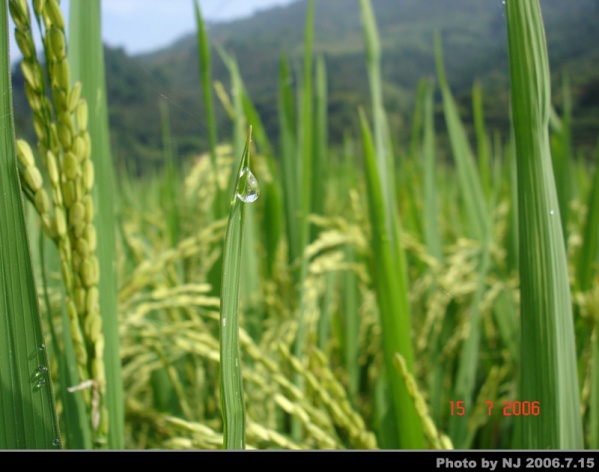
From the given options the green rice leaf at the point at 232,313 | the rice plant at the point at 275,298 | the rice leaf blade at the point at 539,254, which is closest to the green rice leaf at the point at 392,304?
the rice plant at the point at 275,298

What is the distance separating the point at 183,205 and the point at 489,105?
510cm

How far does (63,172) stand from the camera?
317mm

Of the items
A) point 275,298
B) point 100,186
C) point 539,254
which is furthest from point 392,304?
point 275,298

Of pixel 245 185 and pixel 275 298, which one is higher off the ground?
pixel 245 185

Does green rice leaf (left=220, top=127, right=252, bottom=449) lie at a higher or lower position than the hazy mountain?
lower

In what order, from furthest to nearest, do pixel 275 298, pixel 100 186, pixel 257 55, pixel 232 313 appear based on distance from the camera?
1. pixel 257 55
2. pixel 275 298
3. pixel 100 186
4. pixel 232 313

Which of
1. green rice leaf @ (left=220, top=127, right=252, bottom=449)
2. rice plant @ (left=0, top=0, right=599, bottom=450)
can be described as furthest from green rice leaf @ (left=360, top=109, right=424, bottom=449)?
green rice leaf @ (left=220, top=127, right=252, bottom=449)

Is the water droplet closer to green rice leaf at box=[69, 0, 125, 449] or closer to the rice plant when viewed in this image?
the rice plant

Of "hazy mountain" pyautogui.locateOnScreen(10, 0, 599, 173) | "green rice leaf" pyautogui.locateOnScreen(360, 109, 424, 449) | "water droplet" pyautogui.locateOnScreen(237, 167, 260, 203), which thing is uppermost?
"hazy mountain" pyautogui.locateOnScreen(10, 0, 599, 173)

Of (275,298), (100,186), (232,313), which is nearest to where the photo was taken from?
(232,313)

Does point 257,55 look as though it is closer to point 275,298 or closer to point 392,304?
point 275,298

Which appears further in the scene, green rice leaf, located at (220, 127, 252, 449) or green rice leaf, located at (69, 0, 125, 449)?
green rice leaf, located at (69, 0, 125, 449)

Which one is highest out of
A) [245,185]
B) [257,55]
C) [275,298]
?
[257,55]
